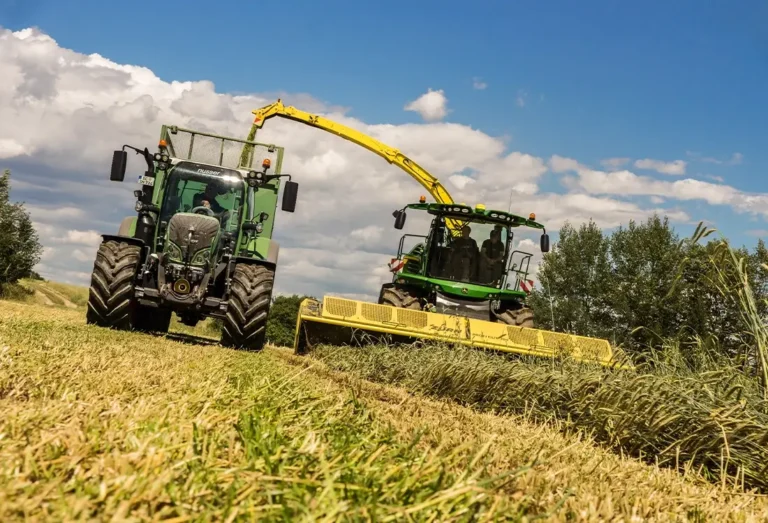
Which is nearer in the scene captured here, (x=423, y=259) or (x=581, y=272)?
(x=423, y=259)

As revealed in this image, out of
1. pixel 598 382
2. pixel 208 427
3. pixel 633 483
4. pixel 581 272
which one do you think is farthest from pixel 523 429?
pixel 581 272

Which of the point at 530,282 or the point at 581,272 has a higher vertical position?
the point at 581,272

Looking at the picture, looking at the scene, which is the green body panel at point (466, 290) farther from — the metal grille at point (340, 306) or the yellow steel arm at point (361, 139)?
the yellow steel arm at point (361, 139)

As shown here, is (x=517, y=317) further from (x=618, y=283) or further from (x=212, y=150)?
(x=618, y=283)

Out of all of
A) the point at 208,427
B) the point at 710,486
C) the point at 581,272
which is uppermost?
the point at 581,272

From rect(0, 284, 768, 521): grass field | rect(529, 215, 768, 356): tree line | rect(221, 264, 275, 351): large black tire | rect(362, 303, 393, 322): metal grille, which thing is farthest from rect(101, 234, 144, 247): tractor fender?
rect(529, 215, 768, 356): tree line

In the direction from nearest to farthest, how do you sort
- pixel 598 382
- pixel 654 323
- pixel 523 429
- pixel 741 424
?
pixel 741 424 < pixel 523 429 < pixel 598 382 < pixel 654 323

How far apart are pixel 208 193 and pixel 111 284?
2027 mm

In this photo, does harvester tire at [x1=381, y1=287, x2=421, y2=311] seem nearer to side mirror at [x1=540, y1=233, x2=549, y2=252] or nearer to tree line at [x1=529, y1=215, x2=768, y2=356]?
side mirror at [x1=540, y1=233, x2=549, y2=252]

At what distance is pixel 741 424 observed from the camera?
3865 mm

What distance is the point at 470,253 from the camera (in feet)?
39.3

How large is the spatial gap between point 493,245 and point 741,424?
8.22 meters

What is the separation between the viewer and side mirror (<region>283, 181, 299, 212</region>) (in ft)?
35.2

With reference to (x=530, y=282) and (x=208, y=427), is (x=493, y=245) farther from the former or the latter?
(x=208, y=427)
